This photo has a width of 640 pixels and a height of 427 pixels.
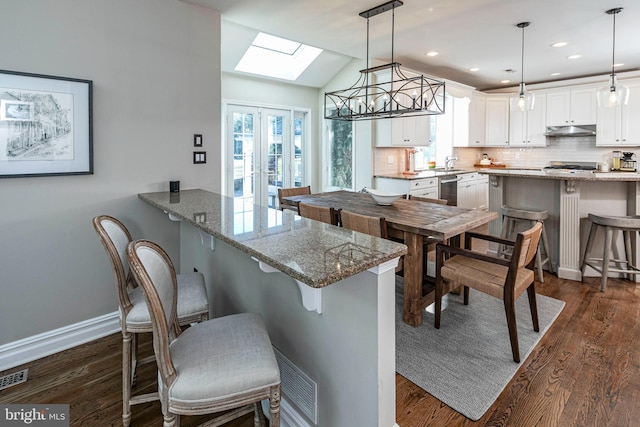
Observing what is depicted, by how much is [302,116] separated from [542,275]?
4041 millimetres

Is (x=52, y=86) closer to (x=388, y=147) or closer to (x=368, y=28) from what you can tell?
(x=368, y=28)

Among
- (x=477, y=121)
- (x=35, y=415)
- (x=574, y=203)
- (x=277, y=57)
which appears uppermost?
(x=277, y=57)

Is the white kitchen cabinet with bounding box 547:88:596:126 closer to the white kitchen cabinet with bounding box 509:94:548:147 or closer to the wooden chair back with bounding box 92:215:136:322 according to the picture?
the white kitchen cabinet with bounding box 509:94:548:147

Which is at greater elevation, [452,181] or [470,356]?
[452,181]

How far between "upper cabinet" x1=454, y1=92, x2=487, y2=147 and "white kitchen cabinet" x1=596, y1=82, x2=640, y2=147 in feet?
5.79

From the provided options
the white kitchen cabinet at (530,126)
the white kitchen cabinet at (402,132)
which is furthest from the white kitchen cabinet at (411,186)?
the white kitchen cabinet at (530,126)

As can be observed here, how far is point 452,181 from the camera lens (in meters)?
5.63

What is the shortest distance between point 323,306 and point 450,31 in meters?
3.60

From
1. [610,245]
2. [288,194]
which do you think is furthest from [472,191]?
[288,194]

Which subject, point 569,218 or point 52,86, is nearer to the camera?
point 52,86

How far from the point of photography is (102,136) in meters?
2.51

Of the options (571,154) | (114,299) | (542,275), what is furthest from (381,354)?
(571,154)

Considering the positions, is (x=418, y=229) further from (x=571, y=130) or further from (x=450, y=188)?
(x=571, y=130)

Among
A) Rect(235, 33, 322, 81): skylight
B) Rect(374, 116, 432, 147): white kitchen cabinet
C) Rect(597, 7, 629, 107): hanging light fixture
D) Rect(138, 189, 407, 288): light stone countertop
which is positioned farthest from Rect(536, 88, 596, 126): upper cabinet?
Rect(138, 189, 407, 288): light stone countertop
